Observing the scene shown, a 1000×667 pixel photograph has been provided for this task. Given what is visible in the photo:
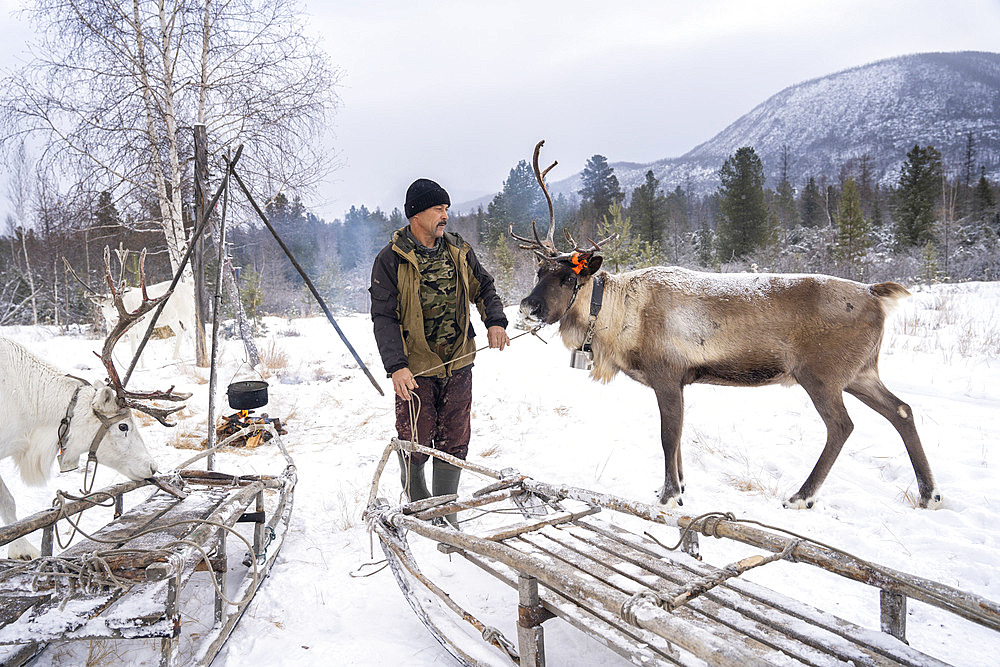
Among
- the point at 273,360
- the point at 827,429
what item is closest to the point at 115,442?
the point at 827,429

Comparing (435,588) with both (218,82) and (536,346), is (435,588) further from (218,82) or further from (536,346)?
(218,82)

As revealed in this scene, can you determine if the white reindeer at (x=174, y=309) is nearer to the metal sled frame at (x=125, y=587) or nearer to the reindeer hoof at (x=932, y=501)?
the metal sled frame at (x=125, y=587)

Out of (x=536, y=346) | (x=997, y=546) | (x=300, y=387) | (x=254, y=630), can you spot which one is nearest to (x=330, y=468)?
(x=254, y=630)

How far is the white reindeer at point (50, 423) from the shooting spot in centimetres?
333

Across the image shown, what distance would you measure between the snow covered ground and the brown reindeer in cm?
40

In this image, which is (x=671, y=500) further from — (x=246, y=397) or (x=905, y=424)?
(x=246, y=397)

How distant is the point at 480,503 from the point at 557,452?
2.43 m

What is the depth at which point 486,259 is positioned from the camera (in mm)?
39094

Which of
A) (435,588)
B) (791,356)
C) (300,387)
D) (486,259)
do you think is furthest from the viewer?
(486,259)

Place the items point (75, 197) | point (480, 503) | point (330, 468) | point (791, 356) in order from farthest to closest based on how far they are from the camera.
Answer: point (75, 197)
point (330, 468)
point (791, 356)
point (480, 503)

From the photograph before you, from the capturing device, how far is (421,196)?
130 inches

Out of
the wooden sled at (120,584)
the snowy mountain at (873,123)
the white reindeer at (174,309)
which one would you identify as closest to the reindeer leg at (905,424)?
the wooden sled at (120,584)

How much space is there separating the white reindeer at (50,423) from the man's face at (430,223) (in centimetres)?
202

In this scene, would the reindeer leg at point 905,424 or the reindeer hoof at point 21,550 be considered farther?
the reindeer leg at point 905,424
